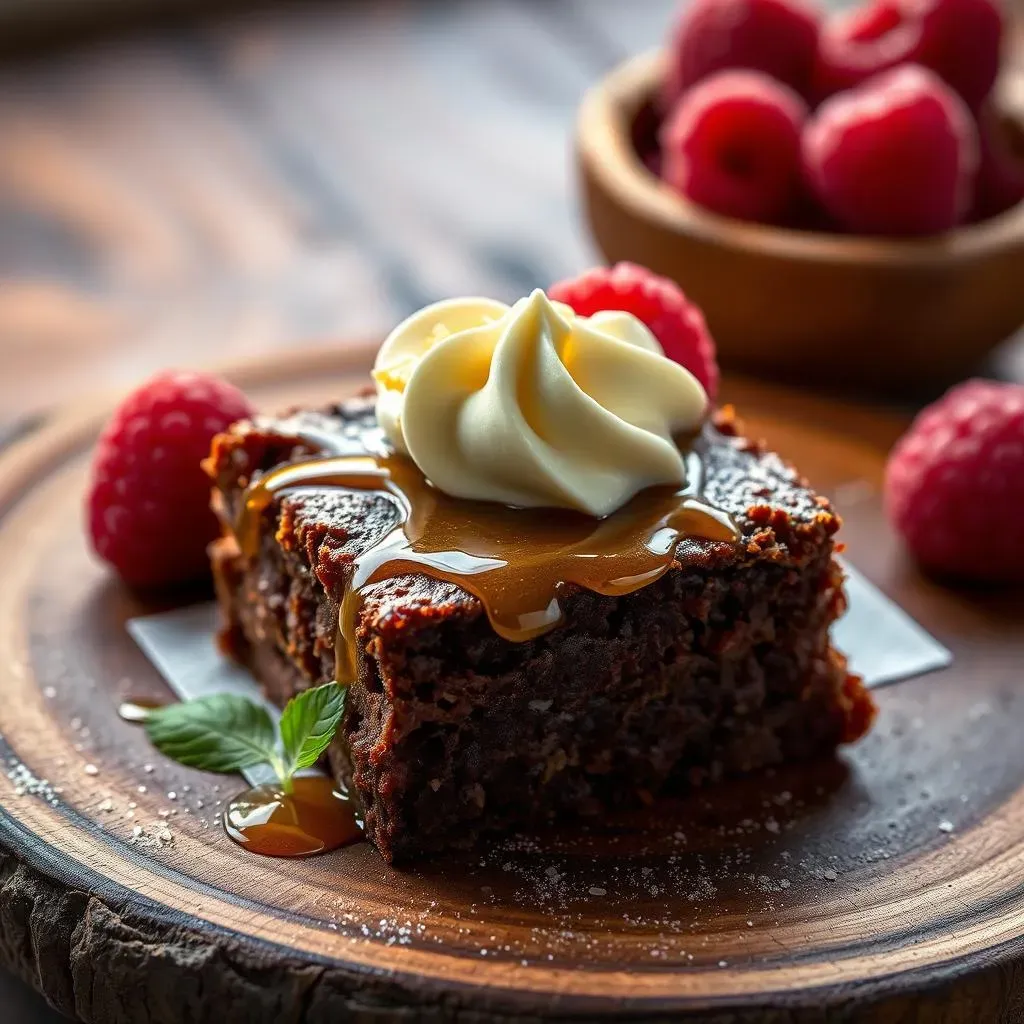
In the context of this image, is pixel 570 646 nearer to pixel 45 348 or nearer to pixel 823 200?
pixel 823 200

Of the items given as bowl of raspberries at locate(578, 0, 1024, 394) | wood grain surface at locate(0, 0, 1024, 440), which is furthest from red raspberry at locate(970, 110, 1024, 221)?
wood grain surface at locate(0, 0, 1024, 440)

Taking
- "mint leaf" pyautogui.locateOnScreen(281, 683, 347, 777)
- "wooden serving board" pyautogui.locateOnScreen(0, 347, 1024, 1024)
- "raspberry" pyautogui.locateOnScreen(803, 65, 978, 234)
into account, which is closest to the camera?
"wooden serving board" pyautogui.locateOnScreen(0, 347, 1024, 1024)

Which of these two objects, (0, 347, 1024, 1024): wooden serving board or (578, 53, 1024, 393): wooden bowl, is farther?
(578, 53, 1024, 393): wooden bowl

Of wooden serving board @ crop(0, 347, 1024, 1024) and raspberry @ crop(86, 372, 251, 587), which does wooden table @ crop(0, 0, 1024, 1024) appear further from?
wooden serving board @ crop(0, 347, 1024, 1024)

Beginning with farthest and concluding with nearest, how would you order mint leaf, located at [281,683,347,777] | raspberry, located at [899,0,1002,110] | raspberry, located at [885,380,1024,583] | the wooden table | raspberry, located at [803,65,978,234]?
1. the wooden table
2. raspberry, located at [899,0,1002,110]
3. raspberry, located at [803,65,978,234]
4. raspberry, located at [885,380,1024,583]
5. mint leaf, located at [281,683,347,777]

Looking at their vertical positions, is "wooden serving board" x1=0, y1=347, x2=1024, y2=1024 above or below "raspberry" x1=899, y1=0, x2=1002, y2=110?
below

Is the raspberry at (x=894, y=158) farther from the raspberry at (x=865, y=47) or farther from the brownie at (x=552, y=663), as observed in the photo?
the brownie at (x=552, y=663)

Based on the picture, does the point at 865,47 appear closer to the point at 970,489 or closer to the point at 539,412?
the point at 970,489
